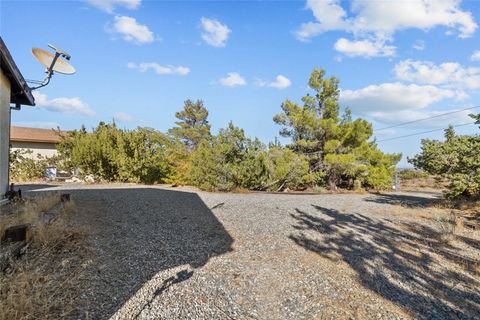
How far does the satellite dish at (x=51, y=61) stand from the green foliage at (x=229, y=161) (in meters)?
6.80

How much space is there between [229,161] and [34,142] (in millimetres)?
15192

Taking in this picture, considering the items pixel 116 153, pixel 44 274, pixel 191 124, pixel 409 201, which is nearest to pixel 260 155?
pixel 409 201

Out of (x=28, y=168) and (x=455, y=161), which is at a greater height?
(x=455, y=161)

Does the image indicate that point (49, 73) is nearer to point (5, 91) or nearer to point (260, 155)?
point (5, 91)

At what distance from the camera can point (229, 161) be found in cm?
1384

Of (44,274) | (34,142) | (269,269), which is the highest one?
(34,142)

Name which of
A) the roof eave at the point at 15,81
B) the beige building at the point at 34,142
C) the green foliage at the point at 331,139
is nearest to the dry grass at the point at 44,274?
the roof eave at the point at 15,81

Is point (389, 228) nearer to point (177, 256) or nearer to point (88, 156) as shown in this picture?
point (177, 256)

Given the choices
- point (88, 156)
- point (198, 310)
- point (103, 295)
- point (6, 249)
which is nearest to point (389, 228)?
point (198, 310)

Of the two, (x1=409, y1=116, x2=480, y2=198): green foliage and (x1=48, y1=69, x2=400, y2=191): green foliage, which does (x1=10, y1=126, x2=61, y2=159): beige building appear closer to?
(x1=48, y1=69, x2=400, y2=191): green foliage

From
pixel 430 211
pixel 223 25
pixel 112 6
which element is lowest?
pixel 430 211

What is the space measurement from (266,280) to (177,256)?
53.4 inches

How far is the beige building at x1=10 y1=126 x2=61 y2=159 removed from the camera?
2022cm

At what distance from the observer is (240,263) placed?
4375mm
